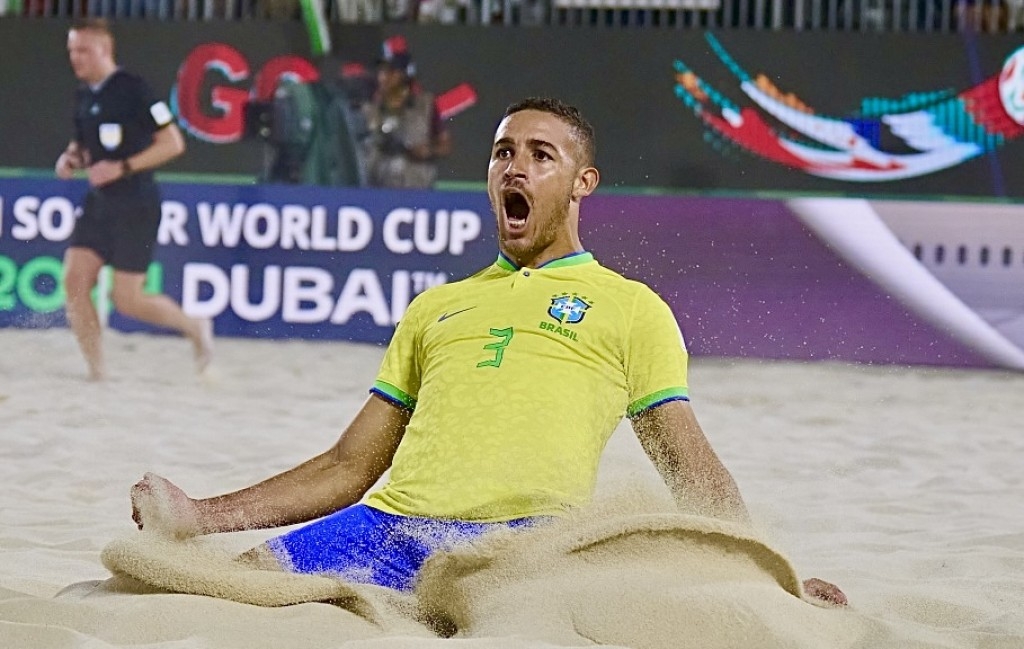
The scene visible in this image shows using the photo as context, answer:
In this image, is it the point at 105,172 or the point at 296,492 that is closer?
the point at 296,492

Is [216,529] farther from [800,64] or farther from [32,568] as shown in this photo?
[800,64]

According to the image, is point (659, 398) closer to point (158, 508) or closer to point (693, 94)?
point (158, 508)

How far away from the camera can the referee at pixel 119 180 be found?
27.6 feet

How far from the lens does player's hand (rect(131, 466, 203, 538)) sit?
2.75 m

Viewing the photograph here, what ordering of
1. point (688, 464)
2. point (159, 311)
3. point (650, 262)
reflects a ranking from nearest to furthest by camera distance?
point (688, 464)
point (159, 311)
point (650, 262)

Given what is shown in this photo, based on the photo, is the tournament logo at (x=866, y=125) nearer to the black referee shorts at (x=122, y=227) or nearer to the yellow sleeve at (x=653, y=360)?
the black referee shorts at (x=122, y=227)

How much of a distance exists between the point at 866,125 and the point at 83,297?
15.6 ft

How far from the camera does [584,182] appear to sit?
310 centimetres

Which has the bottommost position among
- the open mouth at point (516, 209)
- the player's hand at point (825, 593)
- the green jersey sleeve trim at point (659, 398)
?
the player's hand at point (825, 593)

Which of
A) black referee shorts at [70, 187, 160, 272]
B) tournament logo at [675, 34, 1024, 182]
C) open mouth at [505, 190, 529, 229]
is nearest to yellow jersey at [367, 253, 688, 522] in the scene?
open mouth at [505, 190, 529, 229]

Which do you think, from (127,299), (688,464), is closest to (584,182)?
(688,464)

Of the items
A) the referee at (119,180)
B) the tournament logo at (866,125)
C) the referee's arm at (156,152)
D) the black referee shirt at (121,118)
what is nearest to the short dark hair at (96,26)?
the referee at (119,180)

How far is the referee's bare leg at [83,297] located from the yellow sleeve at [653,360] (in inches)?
214

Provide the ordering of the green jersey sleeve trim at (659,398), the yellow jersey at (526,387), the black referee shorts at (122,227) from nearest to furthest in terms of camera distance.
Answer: the yellow jersey at (526,387), the green jersey sleeve trim at (659,398), the black referee shorts at (122,227)
